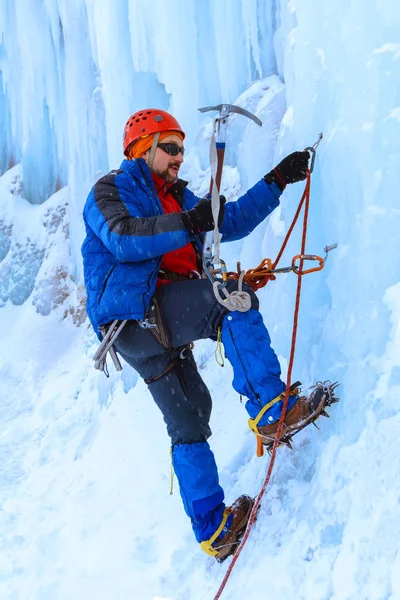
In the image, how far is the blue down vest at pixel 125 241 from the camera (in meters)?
2.22

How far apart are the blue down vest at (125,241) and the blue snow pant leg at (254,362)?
356 mm

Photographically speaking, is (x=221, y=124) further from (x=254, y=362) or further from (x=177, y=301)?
(x=254, y=362)

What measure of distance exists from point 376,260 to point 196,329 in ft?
2.54

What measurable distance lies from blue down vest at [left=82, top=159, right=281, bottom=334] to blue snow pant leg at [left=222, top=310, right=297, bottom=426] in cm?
36

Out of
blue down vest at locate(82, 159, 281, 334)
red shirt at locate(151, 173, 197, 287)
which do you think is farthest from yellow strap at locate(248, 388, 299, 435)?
red shirt at locate(151, 173, 197, 287)

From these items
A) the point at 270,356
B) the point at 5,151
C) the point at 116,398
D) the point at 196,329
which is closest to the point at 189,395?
the point at 196,329

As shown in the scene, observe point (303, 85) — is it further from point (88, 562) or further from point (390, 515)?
point (88, 562)

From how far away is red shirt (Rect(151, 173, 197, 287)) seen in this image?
259 cm

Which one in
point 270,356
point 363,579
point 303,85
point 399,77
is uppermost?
point 303,85

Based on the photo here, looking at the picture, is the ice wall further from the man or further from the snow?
the man

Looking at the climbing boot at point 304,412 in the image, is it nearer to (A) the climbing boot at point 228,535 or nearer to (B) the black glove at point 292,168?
(A) the climbing boot at point 228,535

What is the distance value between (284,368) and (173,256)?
0.89 metres

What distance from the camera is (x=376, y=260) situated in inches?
95.8

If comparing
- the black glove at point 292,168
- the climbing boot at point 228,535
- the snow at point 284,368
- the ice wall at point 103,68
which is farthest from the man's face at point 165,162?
the ice wall at point 103,68
